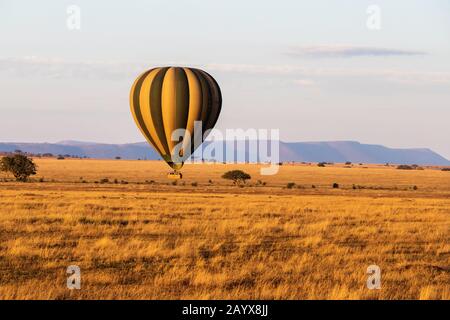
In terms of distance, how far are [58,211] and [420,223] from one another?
15.3 m

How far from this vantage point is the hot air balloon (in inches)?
1543

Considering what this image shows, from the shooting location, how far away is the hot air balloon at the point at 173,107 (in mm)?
39188

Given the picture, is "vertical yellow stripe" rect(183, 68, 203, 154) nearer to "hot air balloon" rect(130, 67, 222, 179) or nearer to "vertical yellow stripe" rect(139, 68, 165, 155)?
"hot air balloon" rect(130, 67, 222, 179)

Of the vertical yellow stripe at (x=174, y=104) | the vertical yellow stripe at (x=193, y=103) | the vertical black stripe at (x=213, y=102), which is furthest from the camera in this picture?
the vertical black stripe at (x=213, y=102)

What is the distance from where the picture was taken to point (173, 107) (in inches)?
1539

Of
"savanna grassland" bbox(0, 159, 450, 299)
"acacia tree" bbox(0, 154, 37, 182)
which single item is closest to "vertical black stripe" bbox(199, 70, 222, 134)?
"savanna grassland" bbox(0, 159, 450, 299)

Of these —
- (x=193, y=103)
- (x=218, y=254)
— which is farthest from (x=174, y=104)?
(x=218, y=254)

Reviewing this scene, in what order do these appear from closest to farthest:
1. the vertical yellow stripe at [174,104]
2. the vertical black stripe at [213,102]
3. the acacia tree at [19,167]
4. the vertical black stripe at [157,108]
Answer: the vertical yellow stripe at [174,104], the vertical black stripe at [157,108], the vertical black stripe at [213,102], the acacia tree at [19,167]

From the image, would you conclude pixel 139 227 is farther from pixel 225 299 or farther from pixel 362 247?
pixel 225 299

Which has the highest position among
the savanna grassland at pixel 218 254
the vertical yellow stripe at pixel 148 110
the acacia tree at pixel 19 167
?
the vertical yellow stripe at pixel 148 110

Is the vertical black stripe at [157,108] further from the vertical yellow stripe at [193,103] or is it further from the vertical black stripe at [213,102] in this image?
the vertical black stripe at [213,102]

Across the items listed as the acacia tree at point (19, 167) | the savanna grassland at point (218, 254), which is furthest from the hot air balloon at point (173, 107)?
the acacia tree at point (19, 167)

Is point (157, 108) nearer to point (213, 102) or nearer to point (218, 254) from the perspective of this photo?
point (213, 102)

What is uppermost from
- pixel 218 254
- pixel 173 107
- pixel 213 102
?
pixel 213 102
